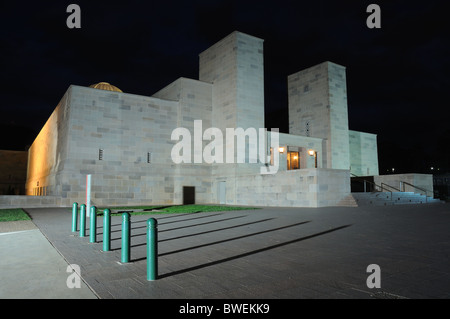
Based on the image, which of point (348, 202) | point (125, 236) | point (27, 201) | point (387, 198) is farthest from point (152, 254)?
point (27, 201)

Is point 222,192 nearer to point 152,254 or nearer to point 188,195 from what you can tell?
point 188,195

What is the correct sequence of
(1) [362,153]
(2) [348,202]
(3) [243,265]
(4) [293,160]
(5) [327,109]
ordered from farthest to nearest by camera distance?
(1) [362,153] → (5) [327,109] → (4) [293,160] → (2) [348,202] → (3) [243,265]

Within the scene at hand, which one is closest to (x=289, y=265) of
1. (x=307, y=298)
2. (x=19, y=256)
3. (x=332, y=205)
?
(x=307, y=298)

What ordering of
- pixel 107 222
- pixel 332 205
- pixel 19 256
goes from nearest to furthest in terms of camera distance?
pixel 19 256, pixel 107 222, pixel 332 205

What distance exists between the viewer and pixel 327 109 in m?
36.6

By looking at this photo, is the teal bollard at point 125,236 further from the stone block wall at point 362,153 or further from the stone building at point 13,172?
the stone building at point 13,172

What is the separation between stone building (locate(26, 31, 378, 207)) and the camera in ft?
82.5

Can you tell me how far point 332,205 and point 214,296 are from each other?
64.1 ft

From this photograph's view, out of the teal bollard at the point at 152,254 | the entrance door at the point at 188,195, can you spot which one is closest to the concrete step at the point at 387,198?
the entrance door at the point at 188,195

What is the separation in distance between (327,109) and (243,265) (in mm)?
33934

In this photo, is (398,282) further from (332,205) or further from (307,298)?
(332,205)

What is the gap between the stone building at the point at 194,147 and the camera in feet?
82.5

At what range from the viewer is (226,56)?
30.6 metres
